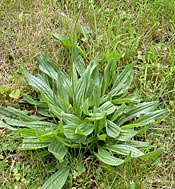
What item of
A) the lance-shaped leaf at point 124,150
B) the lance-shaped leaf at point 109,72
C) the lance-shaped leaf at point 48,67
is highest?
the lance-shaped leaf at point 48,67

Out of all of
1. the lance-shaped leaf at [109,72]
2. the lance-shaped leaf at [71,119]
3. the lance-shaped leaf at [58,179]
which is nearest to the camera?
the lance-shaped leaf at [58,179]

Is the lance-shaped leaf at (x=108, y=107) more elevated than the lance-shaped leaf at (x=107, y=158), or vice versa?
the lance-shaped leaf at (x=108, y=107)

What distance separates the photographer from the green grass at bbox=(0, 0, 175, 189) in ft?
7.29

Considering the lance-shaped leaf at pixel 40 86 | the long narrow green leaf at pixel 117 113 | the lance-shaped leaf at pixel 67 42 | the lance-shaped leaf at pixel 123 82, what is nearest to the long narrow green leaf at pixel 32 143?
the lance-shaped leaf at pixel 40 86

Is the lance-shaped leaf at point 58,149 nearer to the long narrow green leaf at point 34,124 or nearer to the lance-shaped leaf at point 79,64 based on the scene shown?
the long narrow green leaf at point 34,124

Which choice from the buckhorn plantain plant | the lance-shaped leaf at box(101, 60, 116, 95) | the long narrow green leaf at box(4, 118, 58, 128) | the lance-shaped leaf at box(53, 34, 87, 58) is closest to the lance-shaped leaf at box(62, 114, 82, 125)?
the buckhorn plantain plant

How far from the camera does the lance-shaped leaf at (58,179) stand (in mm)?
2158

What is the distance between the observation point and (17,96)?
2502 mm

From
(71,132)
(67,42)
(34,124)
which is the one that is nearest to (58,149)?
(71,132)

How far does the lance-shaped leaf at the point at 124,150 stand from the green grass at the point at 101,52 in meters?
0.05

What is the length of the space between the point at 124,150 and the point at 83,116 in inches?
12.1

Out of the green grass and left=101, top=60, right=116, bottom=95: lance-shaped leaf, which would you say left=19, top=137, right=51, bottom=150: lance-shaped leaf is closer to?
the green grass

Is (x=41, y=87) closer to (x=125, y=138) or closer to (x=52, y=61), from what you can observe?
(x=52, y=61)

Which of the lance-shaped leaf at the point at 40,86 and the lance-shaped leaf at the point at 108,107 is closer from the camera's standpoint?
the lance-shaped leaf at the point at 108,107
